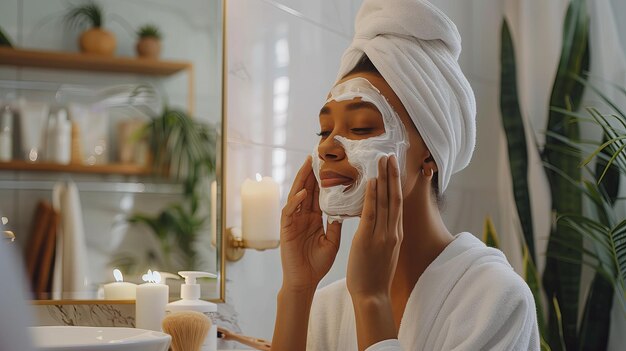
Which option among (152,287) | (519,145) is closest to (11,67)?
(152,287)

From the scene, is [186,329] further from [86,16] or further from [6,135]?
[86,16]

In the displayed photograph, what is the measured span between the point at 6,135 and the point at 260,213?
21.4 inches

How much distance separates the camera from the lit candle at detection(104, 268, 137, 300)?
1556mm

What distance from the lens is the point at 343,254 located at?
6.66 ft

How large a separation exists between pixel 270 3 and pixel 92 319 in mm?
845

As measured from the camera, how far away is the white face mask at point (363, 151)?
1.20 meters

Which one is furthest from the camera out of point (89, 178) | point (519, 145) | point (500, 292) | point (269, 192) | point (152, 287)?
point (519, 145)

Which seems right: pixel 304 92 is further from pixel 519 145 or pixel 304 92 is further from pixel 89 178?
pixel 519 145

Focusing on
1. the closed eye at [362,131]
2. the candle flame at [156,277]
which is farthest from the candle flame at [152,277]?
the closed eye at [362,131]

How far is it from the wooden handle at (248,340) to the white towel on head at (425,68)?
51 centimetres

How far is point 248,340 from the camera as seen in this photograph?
1567mm

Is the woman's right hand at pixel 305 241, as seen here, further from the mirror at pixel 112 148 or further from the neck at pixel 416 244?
the mirror at pixel 112 148

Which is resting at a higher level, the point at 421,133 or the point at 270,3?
the point at 270,3

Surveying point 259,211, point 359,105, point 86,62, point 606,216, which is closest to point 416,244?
point 359,105
